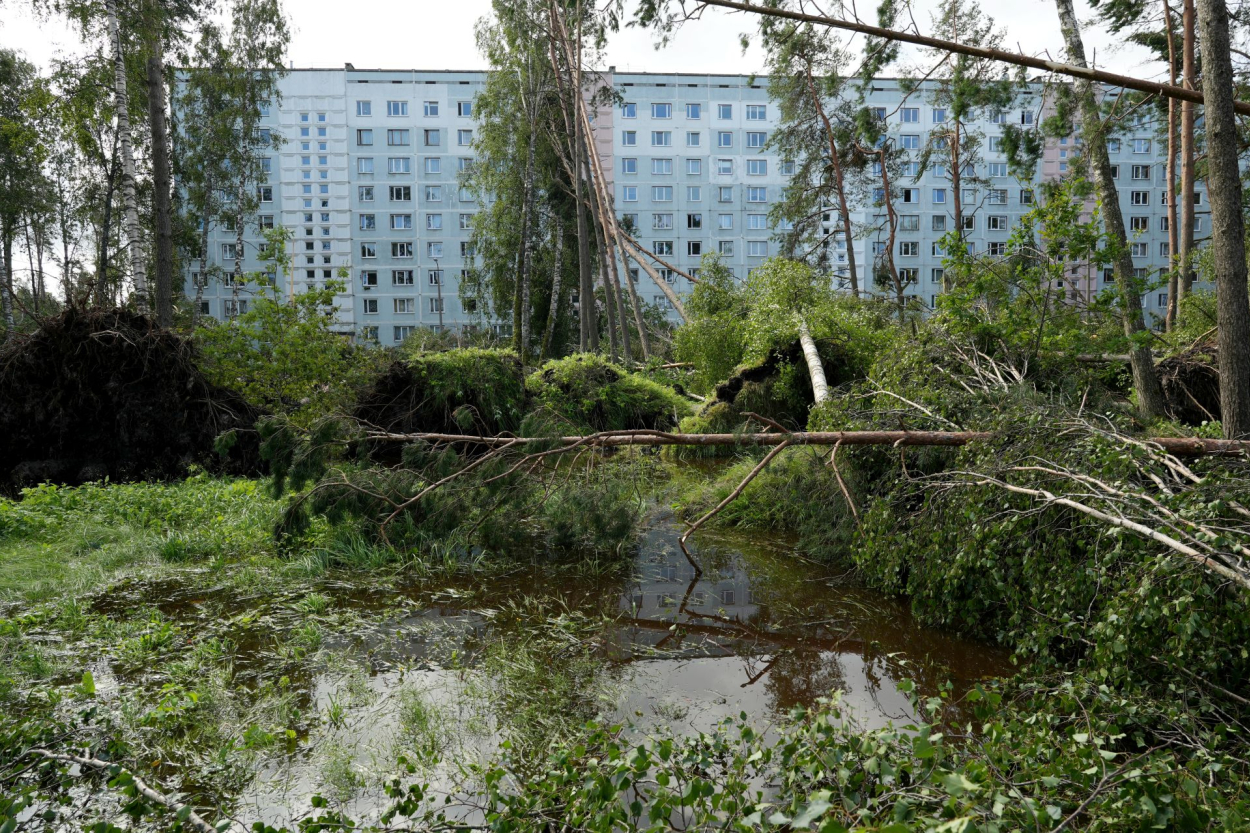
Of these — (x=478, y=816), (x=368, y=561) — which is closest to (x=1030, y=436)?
(x=478, y=816)

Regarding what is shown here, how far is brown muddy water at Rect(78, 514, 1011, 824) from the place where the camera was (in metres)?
3.25

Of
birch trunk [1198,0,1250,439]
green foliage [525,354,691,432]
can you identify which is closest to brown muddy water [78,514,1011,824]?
birch trunk [1198,0,1250,439]

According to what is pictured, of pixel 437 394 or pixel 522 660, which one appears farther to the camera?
pixel 437 394

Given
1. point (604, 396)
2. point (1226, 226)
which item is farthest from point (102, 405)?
point (1226, 226)

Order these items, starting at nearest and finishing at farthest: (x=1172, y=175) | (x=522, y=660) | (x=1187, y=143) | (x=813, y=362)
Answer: (x=522, y=660) → (x=813, y=362) → (x=1187, y=143) → (x=1172, y=175)

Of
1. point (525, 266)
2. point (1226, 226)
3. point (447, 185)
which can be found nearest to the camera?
point (1226, 226)

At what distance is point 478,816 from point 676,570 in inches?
141

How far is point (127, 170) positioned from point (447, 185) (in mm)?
40773

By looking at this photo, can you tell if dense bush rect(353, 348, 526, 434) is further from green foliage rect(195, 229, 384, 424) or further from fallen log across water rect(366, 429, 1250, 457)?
fallen log across water rect(366, 429, 1250, 457)

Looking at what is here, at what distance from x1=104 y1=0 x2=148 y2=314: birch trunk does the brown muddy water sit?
29.7 ft

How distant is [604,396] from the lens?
13391 mm

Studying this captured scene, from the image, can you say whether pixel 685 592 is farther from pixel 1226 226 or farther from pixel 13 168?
pixel 13 168

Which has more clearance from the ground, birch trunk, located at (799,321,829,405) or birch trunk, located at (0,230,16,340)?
birch trunk, located at (0,230,16,340)

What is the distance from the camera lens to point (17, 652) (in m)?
4.17
